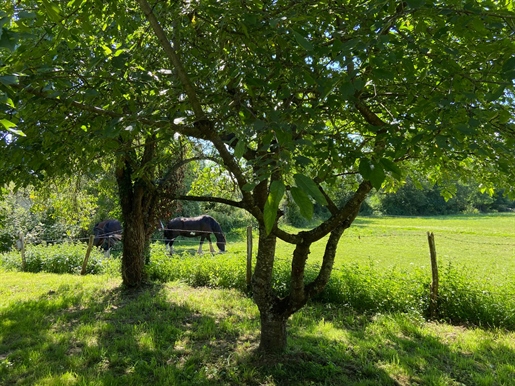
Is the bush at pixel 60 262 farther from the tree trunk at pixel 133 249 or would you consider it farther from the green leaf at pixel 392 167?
the green leaf at pixel 392 167

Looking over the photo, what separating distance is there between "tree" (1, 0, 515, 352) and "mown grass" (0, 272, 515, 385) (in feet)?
2.16

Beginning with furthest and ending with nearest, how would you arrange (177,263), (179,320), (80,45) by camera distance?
(177,263)
(179,320)
(80,45)

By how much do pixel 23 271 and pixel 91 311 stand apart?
565 centimetres

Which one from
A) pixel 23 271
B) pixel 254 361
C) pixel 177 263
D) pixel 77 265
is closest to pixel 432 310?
pixel 254 361

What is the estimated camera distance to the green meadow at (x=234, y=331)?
3.92 meters

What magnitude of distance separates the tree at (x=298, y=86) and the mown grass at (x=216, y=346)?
659 millimetres

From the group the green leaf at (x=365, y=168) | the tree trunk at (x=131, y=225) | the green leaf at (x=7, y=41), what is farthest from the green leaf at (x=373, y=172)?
the tree trunk at (x=131, y=225)

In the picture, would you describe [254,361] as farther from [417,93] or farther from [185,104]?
[417,93]

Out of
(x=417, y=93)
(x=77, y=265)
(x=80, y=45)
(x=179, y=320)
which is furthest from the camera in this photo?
(x=77, y=265)

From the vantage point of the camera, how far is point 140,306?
6281mm

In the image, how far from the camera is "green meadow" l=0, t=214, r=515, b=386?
392 centimetres

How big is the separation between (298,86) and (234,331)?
12.8 ft

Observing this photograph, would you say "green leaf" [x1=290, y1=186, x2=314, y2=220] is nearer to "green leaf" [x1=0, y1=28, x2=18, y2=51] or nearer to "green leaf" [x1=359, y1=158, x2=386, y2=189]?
"green leaf" [x1=359, y1=158, x2=386, y2=189]

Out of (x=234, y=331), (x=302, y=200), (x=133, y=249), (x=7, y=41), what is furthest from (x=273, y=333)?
(x=133, y=249)
